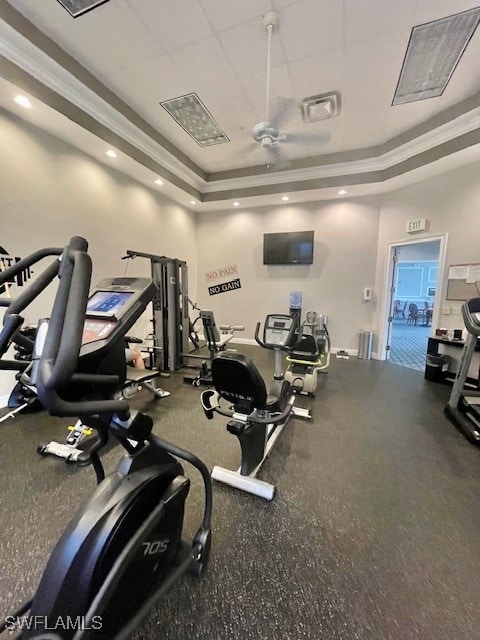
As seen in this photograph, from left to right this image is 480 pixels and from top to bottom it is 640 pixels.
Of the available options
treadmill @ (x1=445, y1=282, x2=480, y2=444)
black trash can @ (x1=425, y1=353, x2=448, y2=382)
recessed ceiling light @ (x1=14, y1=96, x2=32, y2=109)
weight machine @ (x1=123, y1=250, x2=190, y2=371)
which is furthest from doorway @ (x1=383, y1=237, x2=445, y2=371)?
recessed ceiling light @ (x1=14, y1=96, x2=32, y2=109)

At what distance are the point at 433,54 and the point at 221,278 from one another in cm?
488

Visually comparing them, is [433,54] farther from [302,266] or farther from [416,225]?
[302,266]

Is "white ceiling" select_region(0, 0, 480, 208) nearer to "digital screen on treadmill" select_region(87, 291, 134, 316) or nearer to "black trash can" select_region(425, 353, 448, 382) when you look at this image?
"digital screen on treadmill" select_region(87, 291, 134, 316)

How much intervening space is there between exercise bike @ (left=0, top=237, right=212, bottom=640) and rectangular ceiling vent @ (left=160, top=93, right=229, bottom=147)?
11.5 ft

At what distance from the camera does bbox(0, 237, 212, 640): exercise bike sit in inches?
26.5

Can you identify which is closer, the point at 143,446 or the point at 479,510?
the point at 143,446

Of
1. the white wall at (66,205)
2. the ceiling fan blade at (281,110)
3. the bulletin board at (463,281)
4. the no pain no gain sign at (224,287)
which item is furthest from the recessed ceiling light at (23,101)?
the bulletin board at (463,281)

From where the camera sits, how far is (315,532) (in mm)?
1545

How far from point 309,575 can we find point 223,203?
6.11 m

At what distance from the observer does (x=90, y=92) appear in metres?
3.00

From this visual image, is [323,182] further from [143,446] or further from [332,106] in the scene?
[143,446]

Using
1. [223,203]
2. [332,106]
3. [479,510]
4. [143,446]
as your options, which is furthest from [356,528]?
[223,203]

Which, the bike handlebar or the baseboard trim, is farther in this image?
the baseboard trim

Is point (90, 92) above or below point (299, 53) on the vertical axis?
below
